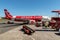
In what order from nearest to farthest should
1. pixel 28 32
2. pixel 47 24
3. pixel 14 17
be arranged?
1. pixel 28 32
2. pixel 47 24
3. pixel 14 17

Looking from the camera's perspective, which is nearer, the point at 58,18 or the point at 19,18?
the point at 58,18

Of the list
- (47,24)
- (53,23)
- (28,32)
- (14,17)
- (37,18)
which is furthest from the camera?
(14,17)

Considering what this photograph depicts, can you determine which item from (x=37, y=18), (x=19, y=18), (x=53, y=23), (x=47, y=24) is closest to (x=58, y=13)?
(x=53, y=23)

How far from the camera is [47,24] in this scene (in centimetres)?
2947

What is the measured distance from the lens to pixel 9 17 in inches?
2544

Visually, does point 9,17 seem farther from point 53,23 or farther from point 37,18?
point 53,23

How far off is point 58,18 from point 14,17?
39336mm

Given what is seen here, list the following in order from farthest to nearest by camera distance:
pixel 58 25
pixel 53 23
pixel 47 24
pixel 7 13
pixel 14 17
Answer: pixel 7 13 < pixel 14 17 < pixel 47 24 < pixel 53 23 < pixel 58 25

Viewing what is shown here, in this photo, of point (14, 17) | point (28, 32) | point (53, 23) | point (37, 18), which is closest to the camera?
point (28, 32)

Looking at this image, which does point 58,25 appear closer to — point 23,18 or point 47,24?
point 47,24

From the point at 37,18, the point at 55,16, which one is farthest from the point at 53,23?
the point at 37,18

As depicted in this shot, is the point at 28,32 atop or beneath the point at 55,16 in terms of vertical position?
beneath

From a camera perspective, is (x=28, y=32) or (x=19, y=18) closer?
(x=28, y=32)

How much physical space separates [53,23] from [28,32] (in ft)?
26.1
